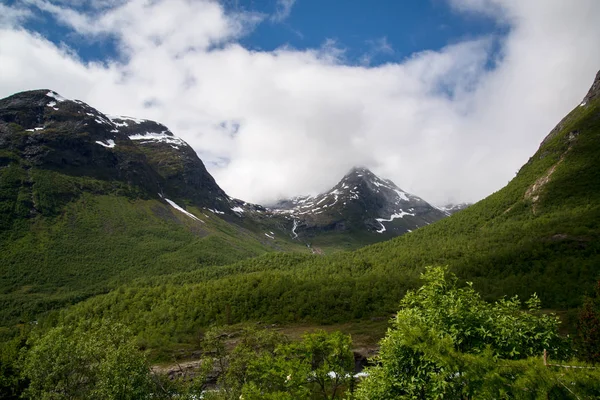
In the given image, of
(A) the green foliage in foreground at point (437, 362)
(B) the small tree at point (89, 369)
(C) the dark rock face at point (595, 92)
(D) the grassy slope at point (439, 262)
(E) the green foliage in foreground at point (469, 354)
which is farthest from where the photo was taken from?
(C) the dark rock face at point (595, 92)

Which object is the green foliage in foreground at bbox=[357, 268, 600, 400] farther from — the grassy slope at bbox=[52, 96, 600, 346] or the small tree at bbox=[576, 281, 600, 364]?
the grassy slope at bbox=[52, 96, 600, 346]

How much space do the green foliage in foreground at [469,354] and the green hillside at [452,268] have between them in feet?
257

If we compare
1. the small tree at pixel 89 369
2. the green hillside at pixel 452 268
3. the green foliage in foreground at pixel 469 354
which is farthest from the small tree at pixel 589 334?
the small tree at pixel 89 369

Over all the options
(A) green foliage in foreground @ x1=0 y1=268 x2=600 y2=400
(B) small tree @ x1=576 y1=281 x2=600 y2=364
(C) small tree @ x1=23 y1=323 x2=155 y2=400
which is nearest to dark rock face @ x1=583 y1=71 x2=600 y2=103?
(B) small tree @ x1=576 y1=281 x2=600 y2=364

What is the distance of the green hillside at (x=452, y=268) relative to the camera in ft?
297

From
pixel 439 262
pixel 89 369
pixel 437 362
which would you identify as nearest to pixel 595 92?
pixel 439 262

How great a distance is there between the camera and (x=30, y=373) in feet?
100

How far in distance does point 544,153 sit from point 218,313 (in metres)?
172

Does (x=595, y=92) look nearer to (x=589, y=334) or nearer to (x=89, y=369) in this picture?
(x=589, y=334)

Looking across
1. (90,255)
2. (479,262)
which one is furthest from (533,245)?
(90,255)

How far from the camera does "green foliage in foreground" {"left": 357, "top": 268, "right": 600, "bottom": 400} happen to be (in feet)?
41.2

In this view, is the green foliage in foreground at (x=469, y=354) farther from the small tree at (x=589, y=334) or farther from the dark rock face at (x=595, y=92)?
A: the dark rock face at (x=595, y=92)

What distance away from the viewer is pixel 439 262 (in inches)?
4333

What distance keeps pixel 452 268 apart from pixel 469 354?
97.9 m
